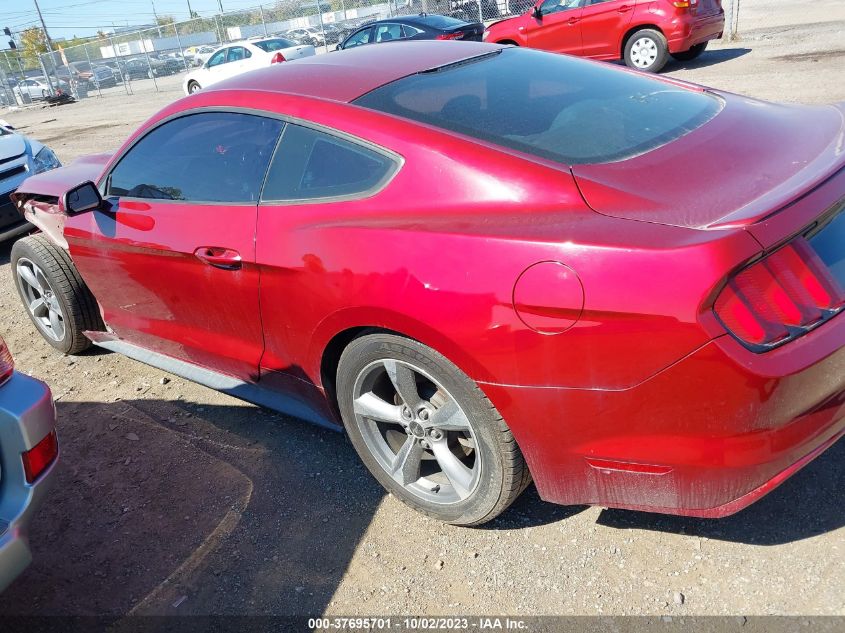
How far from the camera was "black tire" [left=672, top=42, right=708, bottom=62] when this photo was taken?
12328 mm

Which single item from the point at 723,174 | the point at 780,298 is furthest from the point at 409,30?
the point at 780,298

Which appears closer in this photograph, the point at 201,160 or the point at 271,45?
the point at 201,160

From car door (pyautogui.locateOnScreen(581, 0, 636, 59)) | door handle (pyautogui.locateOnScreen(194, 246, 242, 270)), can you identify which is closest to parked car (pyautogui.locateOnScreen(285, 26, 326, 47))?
car door (pyautogui.locateOnScreen(581, 0, 636, 59))

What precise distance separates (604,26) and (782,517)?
11406mm

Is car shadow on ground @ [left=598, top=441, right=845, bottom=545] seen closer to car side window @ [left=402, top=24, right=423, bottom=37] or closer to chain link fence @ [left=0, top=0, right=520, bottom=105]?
car side window @ [left=402, top=24, right=423, bottom=37]

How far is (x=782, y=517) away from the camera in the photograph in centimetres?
253

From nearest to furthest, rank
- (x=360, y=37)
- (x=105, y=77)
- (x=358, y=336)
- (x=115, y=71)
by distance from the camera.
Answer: (x=358, y=336) → (x=360, y=37) → (x=105, y=77) → (x=115, y=71)

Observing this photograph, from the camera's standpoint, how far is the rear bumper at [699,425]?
6.24 feet

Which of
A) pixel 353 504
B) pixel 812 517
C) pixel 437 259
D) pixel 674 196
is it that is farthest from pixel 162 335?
pixel 812 517

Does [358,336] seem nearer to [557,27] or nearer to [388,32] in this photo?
[557,27]

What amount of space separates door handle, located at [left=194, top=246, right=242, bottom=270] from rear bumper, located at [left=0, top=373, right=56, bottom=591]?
2.70ft

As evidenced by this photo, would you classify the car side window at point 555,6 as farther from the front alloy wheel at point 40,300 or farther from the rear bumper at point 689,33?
the front alloy wheel at point 40,300

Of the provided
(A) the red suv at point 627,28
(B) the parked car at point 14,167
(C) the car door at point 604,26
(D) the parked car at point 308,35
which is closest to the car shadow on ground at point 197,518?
(B) the parked car at point 14,167

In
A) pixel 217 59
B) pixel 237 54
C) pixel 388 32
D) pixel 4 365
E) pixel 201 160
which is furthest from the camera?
pixel 217 59
